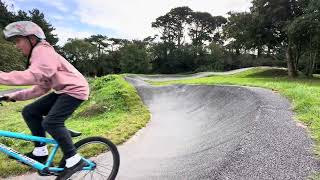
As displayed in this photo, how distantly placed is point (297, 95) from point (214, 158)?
726 cm

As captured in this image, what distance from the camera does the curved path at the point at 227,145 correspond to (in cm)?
664

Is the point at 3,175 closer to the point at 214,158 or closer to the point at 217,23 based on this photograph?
the point at 214,158

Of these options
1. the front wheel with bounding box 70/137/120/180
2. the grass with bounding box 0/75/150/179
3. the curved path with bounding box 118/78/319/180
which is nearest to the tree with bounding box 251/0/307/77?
the grass with bounding box 0/75/150/179

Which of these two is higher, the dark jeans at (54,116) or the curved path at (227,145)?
the dark jeans at (54,116)

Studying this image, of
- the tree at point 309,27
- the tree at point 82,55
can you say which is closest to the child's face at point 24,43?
the tree at point 309,27

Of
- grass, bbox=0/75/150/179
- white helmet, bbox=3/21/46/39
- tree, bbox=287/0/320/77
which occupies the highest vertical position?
tree, bbox=287/0/320/77

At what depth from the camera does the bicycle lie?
5711 mm

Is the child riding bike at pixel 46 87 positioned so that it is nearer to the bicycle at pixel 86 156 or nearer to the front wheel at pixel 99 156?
the bicycle at pixel 86 156

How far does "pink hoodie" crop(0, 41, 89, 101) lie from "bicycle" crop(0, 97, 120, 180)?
691 mm

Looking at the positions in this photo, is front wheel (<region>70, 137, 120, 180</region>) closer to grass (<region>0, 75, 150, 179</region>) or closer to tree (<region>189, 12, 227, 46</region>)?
grass (<region>0, 75, 150, 179</region>)

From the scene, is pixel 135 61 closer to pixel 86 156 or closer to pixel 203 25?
pixel 203 25

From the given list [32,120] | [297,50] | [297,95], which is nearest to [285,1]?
[297,50]

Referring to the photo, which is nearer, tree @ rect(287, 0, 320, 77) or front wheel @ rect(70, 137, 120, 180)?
front wheel @ rect(70, 137, 120, 180)

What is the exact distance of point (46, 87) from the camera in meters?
5.88
